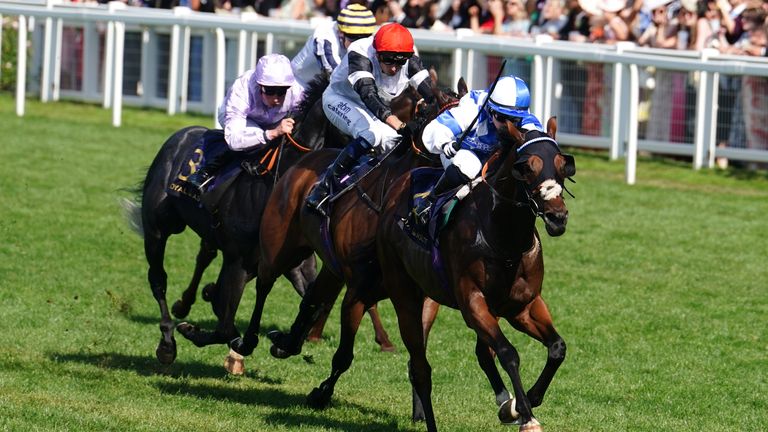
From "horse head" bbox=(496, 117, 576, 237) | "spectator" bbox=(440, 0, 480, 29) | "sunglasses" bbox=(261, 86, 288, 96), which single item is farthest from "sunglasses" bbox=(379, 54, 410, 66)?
"spectator" bbox=(440, 0, 480, 29)

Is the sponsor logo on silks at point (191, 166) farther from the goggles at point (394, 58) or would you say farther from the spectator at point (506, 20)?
the spectator at point (506, 20)

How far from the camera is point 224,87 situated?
17.7 m

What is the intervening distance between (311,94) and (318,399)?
1.98 m

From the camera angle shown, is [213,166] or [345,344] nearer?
[345,344]

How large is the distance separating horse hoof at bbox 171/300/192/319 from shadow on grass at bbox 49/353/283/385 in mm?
1052

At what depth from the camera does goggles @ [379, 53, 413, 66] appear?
7.61 metres

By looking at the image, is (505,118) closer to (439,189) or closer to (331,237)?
(439,189)

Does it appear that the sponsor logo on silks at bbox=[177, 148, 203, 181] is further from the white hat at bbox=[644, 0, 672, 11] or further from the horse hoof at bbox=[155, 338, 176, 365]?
the white hat at bbox=[644, 0, 672, 11]

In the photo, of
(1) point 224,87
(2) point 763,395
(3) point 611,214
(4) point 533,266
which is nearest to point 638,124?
(3) point 611,214

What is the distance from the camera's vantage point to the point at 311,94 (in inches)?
338

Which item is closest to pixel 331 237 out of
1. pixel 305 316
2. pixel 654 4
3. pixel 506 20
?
pixel 305 316

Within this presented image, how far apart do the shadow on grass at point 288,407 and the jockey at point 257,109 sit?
1352 mm

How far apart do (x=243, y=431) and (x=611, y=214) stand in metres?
7.25

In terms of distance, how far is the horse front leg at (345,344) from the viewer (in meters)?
7.33
